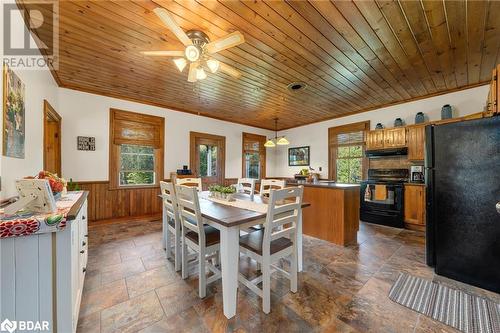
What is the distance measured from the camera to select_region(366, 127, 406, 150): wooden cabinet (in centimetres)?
413

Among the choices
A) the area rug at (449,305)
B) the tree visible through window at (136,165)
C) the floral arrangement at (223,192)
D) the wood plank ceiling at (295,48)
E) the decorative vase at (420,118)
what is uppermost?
the wood plank ceiling at (295,48)

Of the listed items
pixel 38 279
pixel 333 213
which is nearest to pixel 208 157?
pixel 333 213

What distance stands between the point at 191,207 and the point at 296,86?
9.35ft

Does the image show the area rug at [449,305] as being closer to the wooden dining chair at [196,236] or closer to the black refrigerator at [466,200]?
the black refrigerator at [466,200]

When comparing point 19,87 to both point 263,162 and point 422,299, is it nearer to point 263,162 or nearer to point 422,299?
point 422,299

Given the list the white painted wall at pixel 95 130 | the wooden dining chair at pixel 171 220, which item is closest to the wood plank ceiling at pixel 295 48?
the white painted wall at pixel 95 130

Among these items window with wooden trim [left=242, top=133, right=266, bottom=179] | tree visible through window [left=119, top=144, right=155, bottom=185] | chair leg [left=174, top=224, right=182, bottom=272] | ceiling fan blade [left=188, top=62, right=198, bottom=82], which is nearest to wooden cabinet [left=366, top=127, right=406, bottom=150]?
window with wooden trim [left=242, top=133, right=266, bottom=179]

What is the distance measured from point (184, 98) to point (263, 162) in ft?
11.9

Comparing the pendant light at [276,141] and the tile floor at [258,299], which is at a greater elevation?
the pendant light at [276,141]

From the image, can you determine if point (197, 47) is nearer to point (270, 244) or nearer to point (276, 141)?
point (270, 244)

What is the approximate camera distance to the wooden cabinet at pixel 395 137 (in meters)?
4.11

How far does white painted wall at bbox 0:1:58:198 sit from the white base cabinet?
2.71 feet

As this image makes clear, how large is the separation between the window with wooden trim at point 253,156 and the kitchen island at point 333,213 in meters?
3.35

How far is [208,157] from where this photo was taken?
5.76 m
